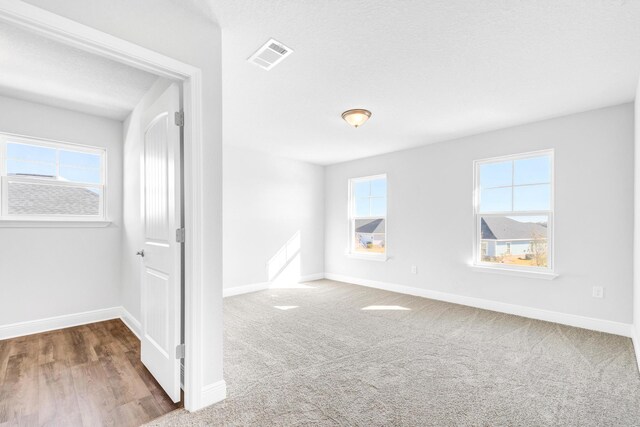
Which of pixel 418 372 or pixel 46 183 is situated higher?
pixel 46 183

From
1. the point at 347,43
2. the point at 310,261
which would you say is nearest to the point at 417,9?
the point at 347,43

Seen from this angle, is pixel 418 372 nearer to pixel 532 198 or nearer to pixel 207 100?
pixel 207 100

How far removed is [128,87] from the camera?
2.91 m

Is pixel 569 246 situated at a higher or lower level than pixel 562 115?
lower

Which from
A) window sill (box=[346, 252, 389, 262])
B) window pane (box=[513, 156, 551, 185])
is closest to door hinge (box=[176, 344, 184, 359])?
window sill (box=[346, 252, 389, 262])

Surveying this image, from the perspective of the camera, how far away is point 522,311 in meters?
3.88

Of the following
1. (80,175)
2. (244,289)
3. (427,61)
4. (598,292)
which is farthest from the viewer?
(244,289)

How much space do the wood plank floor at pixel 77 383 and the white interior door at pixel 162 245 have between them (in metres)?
0.15

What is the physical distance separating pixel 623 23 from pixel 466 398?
8.87 feet

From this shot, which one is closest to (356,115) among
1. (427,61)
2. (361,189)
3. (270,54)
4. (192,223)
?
(427,61)

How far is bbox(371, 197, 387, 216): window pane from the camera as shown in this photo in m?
5.60

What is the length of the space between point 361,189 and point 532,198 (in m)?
2.88

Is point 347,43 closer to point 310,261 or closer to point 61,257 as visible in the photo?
point 61,257

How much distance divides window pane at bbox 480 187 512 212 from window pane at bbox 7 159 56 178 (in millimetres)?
5459
